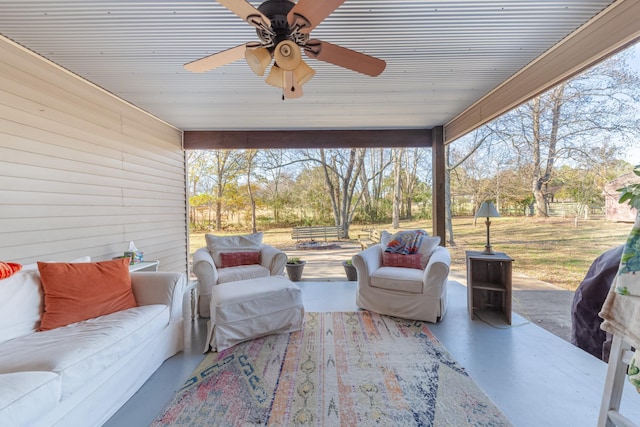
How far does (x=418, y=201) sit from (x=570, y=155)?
10.5 feet

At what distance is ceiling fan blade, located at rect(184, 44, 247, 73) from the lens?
66.4 inches

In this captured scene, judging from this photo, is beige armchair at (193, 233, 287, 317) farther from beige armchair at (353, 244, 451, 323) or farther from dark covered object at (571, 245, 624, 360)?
dark covered object at (571, 245, 624, 360)

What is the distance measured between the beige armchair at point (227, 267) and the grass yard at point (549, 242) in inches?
151

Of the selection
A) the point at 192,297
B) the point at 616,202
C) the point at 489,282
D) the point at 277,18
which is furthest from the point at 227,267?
the point at 616,202

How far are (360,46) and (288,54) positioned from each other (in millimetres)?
1024

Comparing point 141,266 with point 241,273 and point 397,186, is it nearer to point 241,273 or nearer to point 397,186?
point 241,273

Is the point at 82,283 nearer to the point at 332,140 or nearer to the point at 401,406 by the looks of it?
the point at 401,406

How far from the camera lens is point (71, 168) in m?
2.65

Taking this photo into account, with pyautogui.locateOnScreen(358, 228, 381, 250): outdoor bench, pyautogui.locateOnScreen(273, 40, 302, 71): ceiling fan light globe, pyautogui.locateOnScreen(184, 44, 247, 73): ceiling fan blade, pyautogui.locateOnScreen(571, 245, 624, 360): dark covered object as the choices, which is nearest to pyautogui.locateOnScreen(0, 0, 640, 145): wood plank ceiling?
pyautogui.locateOnScreen(184, 44, 247, 73): ceiling fan blade

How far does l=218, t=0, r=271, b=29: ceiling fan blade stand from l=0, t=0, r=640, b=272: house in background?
22.3 inches

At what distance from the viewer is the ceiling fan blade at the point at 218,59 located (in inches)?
66.4

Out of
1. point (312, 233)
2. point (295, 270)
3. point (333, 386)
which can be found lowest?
point (333, 386)

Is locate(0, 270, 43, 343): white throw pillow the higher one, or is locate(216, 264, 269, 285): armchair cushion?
locate(0, 270, 43, 343): white throw pillow

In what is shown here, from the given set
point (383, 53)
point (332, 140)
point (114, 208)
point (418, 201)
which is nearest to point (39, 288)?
point (114, 208)
